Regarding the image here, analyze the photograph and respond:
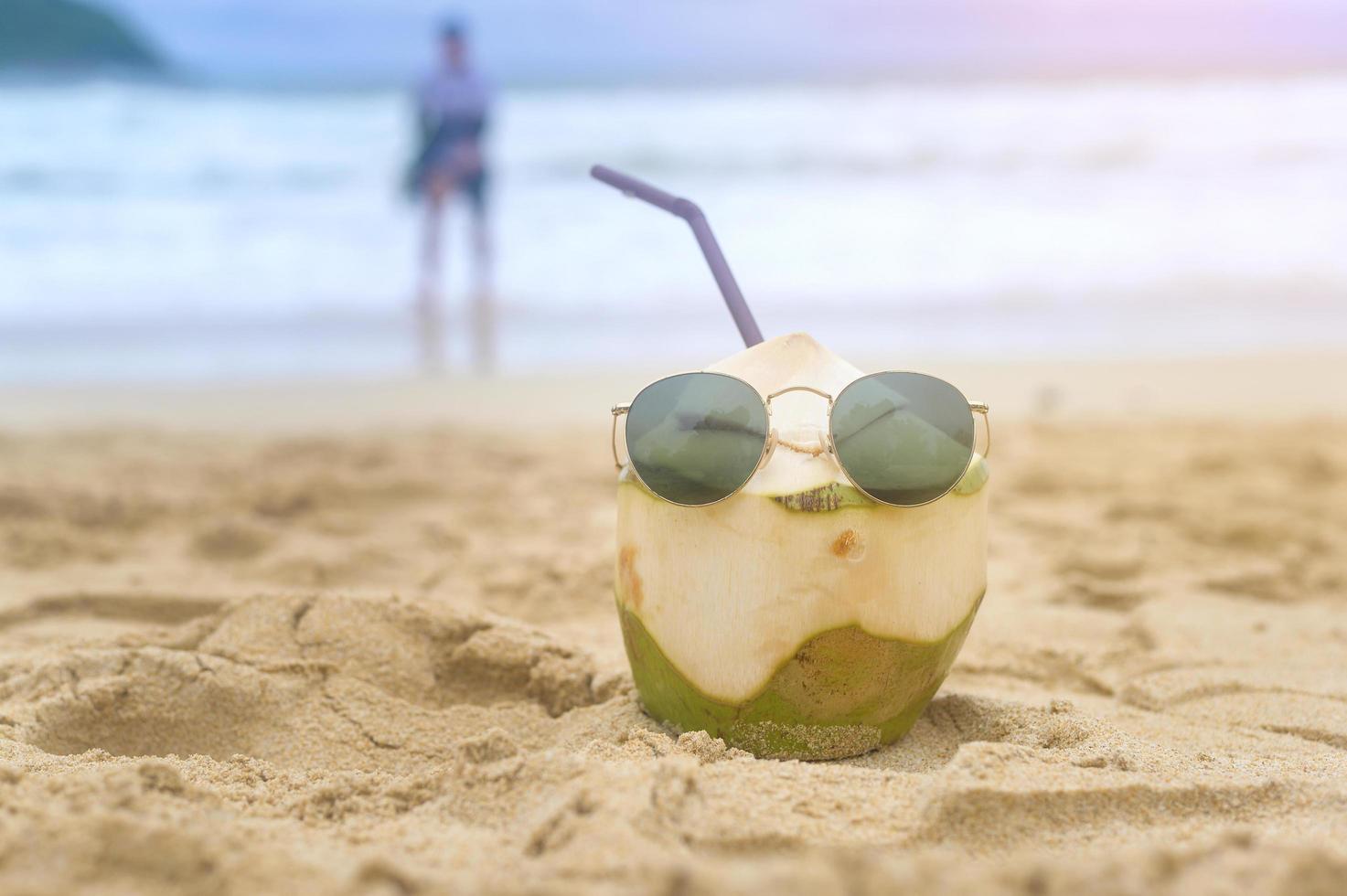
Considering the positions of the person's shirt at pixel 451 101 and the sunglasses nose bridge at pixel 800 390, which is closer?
the sunglasses nose bridge at pixel 800 390

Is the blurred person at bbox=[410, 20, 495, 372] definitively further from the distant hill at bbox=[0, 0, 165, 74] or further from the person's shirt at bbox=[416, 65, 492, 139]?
the distant hill at bbox=[0, 0, 165, 74]

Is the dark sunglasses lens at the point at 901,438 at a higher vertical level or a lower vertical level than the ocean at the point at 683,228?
lower

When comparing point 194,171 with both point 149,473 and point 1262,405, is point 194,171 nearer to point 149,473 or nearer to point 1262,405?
point 149,473

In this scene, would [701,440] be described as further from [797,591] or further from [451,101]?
[451,101]

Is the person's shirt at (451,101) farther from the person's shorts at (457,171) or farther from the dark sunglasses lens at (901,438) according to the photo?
the dark sunglasses lens at (901,438)

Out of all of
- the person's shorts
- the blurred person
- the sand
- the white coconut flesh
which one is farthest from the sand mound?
the person's shorts

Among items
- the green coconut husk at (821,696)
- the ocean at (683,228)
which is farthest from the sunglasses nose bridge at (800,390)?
the ocean at (683,228)
